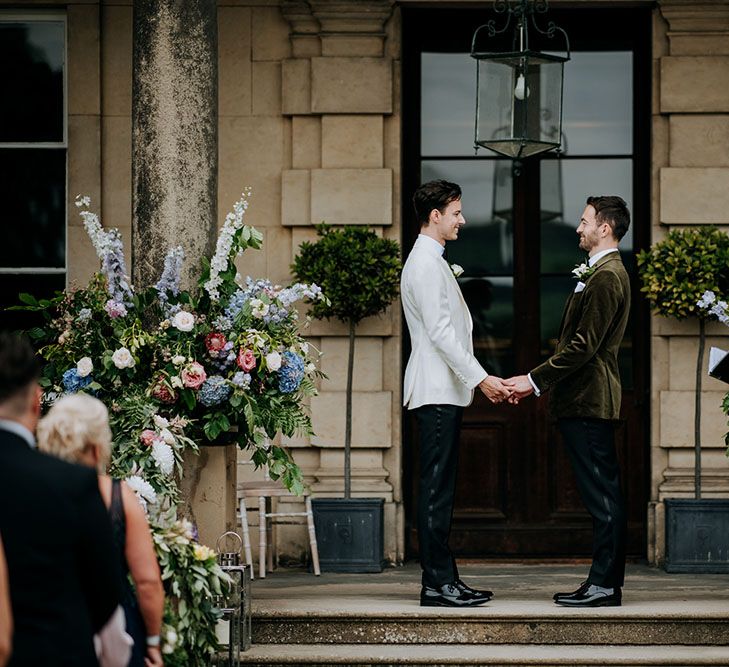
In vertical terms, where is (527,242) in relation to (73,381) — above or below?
above

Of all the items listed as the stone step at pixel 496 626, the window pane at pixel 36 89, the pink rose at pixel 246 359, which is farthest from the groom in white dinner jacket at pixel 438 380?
the window pane at pixel 36 89

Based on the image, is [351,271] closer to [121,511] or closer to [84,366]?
[84,366]

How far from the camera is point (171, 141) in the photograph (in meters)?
7.26

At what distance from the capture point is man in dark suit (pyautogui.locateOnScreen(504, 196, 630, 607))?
6.94 meters

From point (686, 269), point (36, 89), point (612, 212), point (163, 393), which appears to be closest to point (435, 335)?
point (612, 212)

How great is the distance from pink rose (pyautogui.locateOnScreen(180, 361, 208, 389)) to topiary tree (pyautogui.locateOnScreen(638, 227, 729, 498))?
9.80 feet

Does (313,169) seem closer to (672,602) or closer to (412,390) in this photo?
(412,390)

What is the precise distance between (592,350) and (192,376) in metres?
1.85

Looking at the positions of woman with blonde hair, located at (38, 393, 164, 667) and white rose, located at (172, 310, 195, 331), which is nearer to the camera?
woman with blonde hair, located at (38, 393, 164, 667)

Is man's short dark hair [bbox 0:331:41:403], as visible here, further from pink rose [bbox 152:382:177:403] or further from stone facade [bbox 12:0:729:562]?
stone facade [bbox 12:0:729:562]

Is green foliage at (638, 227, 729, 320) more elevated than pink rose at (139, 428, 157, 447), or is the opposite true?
green foliage at (638, 227, 729, 320)

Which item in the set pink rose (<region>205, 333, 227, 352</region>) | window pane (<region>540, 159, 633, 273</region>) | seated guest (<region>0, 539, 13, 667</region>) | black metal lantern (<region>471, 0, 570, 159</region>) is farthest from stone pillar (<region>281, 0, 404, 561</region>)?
seated guest (<region>0, 539, 13, 667</region>)

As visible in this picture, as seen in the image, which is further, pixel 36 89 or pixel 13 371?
pixel 36 89

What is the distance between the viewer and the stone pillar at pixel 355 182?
8.96 metres
